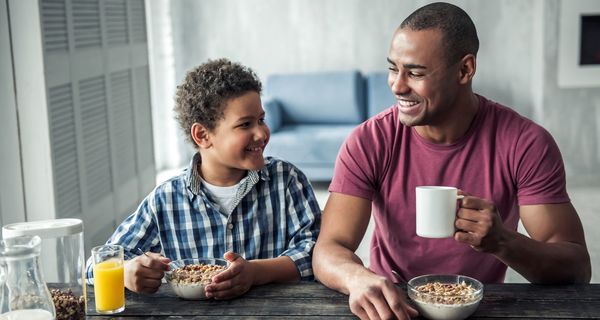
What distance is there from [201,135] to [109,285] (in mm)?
612

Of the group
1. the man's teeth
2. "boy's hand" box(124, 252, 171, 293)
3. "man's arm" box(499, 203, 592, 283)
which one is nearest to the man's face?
the man's teeth

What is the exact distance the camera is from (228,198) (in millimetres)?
1819

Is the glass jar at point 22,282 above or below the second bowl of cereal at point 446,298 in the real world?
above

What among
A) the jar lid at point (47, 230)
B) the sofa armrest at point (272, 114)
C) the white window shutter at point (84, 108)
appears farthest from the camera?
the sofa armrest at point (272, 114)

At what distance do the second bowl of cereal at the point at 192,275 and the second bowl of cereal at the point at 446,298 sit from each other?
40 cm

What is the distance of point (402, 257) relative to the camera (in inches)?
71.5

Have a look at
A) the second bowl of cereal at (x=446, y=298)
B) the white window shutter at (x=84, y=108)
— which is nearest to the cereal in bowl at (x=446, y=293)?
the second bowl of cereal at (x=446, y=298)

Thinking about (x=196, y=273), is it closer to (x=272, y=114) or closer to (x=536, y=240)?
(x=536, y=240)

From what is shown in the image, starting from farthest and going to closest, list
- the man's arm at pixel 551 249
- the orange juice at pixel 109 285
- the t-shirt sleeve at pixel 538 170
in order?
the t-shirt sleeve at pixel 538 170
the man's arm at pixel 551 249
the orange juice at pixel 109 285

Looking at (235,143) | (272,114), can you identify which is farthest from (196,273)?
(272,114)

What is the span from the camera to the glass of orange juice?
4.49ft

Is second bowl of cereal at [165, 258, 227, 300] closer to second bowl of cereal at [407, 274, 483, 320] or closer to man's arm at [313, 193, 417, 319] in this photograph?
man's arm at [313, 193, 417, 319]

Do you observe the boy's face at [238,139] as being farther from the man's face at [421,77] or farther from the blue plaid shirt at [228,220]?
the man's face at [421,77]

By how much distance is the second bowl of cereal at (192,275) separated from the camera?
142 cm
